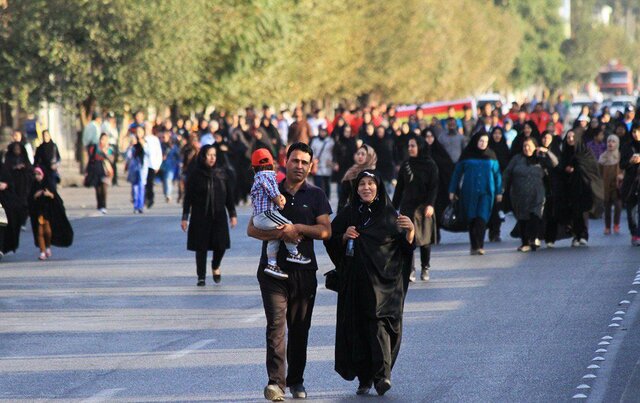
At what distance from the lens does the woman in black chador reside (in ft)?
33.1

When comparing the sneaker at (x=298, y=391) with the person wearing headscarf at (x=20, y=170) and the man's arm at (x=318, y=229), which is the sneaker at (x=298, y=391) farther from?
the person wearing headscarf at (x=20, y=170)

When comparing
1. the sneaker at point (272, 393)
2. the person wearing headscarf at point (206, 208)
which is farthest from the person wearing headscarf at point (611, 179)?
the sneaker at point (272, 393)

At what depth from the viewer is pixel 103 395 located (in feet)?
33.4

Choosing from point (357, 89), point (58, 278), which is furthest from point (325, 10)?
point (58, 278)

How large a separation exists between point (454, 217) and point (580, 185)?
2.70 meters

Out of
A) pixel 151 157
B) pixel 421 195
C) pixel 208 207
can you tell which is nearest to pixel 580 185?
Answer: pixel 421 195

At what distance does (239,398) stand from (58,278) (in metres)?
8.69

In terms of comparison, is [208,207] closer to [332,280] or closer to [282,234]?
[332,280]

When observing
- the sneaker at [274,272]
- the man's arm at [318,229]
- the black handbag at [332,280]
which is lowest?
the black handbag at [332,280]

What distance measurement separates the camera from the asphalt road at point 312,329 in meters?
10.4

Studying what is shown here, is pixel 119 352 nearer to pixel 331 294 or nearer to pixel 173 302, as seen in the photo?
pixel 173 302

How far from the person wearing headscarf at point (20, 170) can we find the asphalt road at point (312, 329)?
40.6 inches

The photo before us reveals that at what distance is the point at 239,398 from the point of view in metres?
9.99

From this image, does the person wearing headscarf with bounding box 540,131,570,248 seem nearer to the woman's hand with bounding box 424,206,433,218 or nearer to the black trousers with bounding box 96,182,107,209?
the woman's hand with bounding box 424,206,433,218
